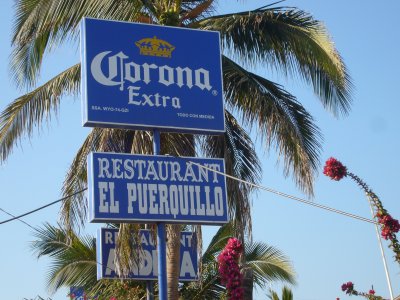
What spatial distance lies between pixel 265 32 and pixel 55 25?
3644 mm

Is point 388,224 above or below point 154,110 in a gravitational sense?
below

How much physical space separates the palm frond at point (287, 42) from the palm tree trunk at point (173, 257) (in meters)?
3.59

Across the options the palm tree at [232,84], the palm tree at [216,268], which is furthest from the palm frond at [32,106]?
the palm tree at [216,268]

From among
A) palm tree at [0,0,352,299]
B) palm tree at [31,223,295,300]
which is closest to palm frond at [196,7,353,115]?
palm tree at [0,0,352,299]

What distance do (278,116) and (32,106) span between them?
4146mm

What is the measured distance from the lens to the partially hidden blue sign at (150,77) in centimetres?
1431

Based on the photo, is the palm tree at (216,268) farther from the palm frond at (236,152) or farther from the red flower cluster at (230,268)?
the red flower cluster at (230,268)

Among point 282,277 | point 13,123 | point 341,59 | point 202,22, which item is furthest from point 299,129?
point 282,277

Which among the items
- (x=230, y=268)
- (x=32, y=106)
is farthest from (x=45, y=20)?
(x=230, y=268)

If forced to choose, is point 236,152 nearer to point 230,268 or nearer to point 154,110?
point 154,110

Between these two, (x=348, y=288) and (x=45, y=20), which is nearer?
(x=348, y=288)

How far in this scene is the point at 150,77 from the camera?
14727 millimetres

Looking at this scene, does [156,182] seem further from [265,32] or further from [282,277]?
[282,277]

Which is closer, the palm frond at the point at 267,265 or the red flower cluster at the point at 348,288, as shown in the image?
the red flower cluster at the point at 348,288
